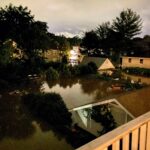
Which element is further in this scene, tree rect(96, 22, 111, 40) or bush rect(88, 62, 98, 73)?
tree rect(96, 22, 111, 40)

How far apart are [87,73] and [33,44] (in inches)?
371

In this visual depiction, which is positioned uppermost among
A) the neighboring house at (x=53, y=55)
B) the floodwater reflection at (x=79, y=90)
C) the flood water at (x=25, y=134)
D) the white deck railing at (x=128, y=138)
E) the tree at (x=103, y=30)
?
the tree at (x=103, y=30)

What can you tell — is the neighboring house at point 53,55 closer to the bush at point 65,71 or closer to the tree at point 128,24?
the bush at point 65,71

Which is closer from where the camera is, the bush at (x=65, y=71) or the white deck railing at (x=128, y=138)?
the white deck railing at (x=128, y=138)

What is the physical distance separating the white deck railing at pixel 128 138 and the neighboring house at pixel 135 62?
34564mm

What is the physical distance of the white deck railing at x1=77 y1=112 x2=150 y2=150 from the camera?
186cm

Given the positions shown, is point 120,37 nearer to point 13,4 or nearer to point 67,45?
point 67,45

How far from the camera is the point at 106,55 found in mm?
47312

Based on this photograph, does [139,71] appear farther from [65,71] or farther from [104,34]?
[104,34]

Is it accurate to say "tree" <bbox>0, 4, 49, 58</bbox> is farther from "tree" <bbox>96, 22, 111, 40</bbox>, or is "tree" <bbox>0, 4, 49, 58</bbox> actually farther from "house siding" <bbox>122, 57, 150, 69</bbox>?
"tree" <bbox>96, 22, 111, 40</bbox>

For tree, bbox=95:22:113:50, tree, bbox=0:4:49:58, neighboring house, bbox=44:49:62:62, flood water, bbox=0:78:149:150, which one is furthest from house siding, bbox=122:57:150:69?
flood water, bbox=0:78:149:150

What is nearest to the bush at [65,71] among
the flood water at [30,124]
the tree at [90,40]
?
the flood water at [30,124]

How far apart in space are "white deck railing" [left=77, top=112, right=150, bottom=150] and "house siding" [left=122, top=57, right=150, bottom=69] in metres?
34.6

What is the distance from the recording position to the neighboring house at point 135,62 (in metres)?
35.3
